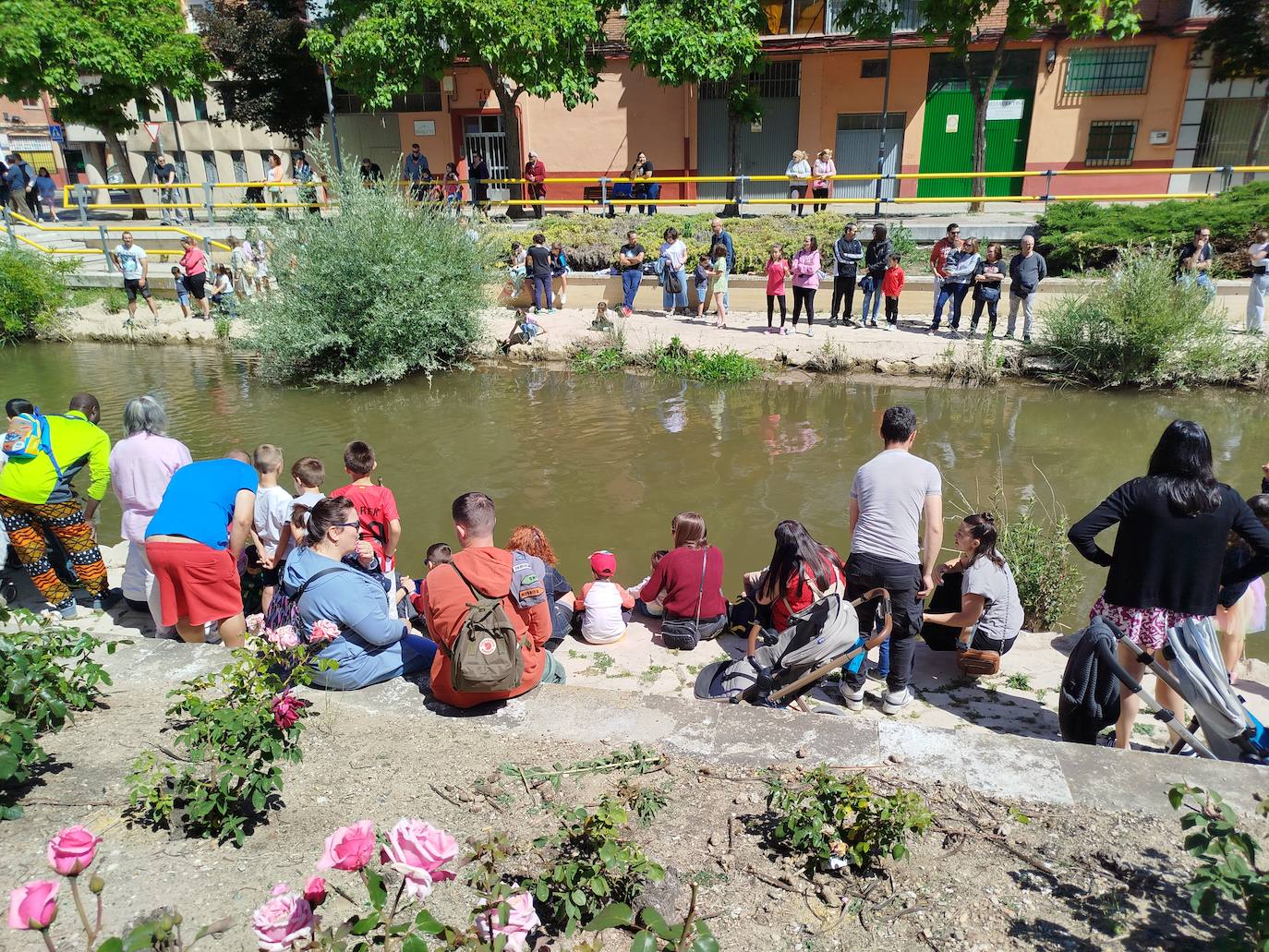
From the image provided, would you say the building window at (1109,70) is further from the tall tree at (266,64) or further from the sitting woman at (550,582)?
the sitting woman at (550,582)

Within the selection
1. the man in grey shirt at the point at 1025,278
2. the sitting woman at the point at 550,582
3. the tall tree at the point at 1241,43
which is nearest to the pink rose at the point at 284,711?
the sitting woman at the point at 550,582

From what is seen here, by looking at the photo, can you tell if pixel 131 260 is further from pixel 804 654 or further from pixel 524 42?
pixel 804 654

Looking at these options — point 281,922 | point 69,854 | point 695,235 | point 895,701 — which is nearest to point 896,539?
point 895,701

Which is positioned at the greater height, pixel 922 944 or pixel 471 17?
pixel 471 17

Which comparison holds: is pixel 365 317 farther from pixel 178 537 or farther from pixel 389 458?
pixel 178 537

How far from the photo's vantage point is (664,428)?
36.9 feet

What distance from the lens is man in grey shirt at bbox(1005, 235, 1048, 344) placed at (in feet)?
42.7

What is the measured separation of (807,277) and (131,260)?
11746 millimetres

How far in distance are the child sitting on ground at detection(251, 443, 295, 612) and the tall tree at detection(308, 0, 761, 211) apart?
1568 cm

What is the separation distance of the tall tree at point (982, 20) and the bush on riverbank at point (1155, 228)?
397 centimetres

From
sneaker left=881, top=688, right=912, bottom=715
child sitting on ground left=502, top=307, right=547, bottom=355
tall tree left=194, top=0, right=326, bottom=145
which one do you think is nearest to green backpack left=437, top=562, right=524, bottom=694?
sneaker left=881, top=688, right=912, bottom=715

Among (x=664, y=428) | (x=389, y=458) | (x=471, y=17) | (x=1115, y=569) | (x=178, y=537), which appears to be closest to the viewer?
(x=1115, y=569)

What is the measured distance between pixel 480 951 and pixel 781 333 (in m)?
12.9

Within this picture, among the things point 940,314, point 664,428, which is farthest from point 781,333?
point 664,428
